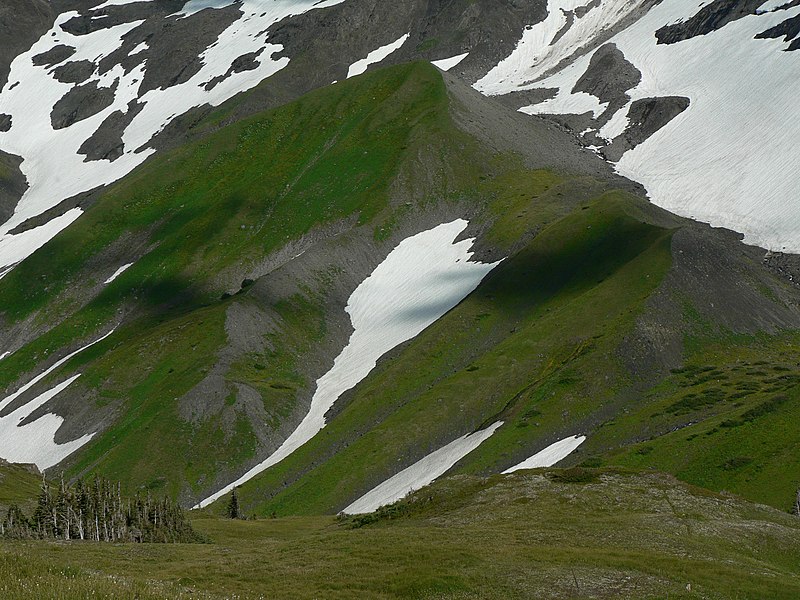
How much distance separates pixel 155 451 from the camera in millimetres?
126875

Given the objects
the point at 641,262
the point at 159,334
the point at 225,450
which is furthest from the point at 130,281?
the point at 641,262

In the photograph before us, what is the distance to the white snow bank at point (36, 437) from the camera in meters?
139

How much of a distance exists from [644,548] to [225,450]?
86.7 m

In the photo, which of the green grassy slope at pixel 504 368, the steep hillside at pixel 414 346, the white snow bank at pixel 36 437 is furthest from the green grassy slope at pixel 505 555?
the white snow bank at pixel 36 437

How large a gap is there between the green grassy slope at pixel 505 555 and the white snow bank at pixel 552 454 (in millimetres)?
20266

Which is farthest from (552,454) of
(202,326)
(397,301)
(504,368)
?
(202,326)

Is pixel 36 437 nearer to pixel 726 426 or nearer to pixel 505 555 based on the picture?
pixel 726 426

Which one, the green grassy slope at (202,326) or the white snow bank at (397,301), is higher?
the green grassy slope at (202,326)

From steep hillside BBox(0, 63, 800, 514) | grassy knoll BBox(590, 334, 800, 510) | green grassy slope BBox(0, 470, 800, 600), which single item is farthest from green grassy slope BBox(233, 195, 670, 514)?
green grassy slope BBox(0, 470, 800, 600)

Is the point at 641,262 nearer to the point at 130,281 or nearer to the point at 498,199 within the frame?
the point at 498,199

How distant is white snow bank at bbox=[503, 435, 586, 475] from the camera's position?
302 ft

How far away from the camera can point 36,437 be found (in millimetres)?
144875

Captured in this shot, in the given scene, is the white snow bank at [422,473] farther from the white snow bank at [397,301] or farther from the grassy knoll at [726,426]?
the white snow bank at [397,301]

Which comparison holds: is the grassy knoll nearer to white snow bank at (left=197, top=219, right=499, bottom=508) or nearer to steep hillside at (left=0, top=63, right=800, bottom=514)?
steep hillside at (left=0, top=63, right=800, bottom=514)
